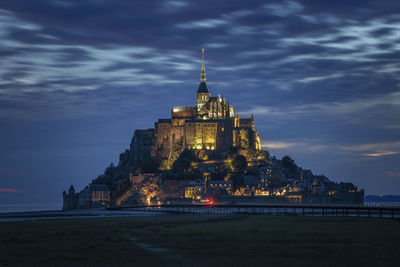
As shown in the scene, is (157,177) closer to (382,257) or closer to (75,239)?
(75,239)

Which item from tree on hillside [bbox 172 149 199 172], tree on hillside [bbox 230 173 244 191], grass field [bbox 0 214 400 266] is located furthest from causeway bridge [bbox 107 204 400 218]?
tree on hillside [bbox 172 149 199 172]

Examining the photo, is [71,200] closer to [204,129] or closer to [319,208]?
[204,129]

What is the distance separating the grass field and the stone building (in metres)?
125

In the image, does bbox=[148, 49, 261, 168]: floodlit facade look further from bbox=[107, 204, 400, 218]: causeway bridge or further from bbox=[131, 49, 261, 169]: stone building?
bbox=[107, 204, 400, 218]: causeway bridge

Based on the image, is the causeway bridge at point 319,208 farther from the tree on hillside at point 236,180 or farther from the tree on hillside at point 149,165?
the tree on hillside at point 149,165

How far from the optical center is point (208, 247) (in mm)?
37062

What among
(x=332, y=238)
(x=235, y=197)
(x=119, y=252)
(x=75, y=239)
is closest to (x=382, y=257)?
(x=332, y=238)

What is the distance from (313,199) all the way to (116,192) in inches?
2284

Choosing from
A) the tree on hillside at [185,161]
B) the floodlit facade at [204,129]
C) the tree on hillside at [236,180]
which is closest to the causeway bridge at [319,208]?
the tree on hillside at [236,180]

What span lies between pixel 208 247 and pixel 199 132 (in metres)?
139

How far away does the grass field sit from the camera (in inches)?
1230

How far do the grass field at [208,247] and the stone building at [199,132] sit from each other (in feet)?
409

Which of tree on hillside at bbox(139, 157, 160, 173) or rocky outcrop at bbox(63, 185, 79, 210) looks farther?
tree on hillside at bbox(139, 157, 160, 173)

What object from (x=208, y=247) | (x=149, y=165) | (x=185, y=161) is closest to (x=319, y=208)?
(x=208, y=247)
